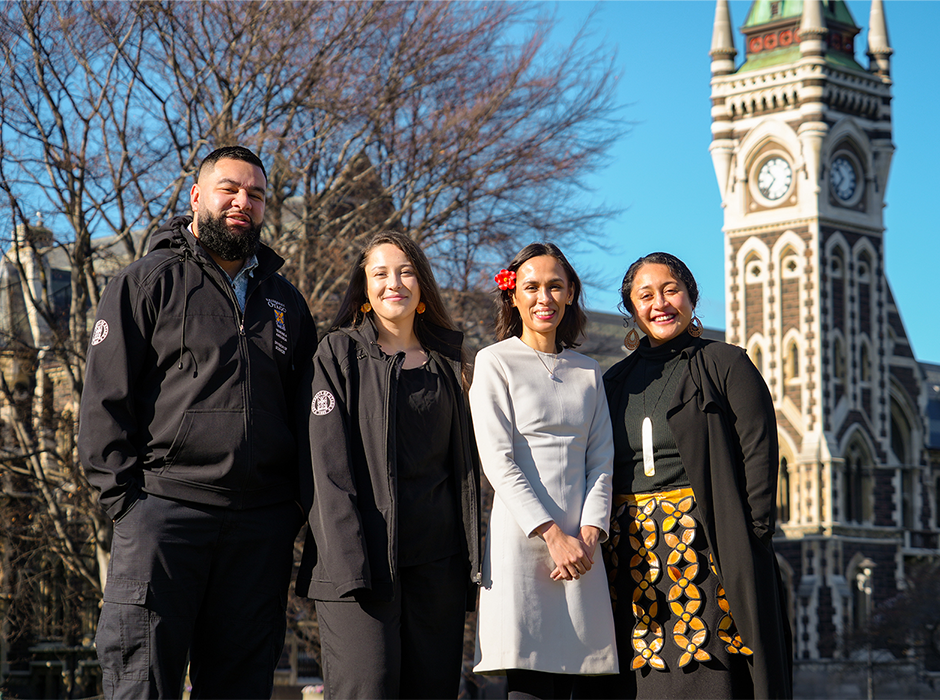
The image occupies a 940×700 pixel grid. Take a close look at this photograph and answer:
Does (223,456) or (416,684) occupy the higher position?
(223,456)

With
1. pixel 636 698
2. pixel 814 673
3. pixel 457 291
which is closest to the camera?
pixel 636 698

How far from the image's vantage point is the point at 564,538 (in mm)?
4438

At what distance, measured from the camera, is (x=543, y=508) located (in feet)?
14.6

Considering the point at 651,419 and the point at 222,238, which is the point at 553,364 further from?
the point at 222,238

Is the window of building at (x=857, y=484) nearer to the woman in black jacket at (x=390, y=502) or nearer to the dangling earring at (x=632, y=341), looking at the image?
the dangling earring at (x=632, y=341)

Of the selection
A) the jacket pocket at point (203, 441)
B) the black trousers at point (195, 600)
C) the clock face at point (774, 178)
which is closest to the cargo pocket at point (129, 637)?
the black trousers at point (195, 600)

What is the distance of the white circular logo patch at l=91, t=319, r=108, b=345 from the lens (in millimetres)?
4324

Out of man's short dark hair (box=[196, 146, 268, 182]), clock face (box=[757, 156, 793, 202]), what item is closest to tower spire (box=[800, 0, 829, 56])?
clock face (box=[757, 156, 793, 202])

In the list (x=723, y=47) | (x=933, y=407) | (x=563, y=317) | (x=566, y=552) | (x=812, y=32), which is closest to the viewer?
(x=566, y=552)

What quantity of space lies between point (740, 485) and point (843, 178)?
4124 centimetres

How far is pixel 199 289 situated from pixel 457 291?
37.3 ft

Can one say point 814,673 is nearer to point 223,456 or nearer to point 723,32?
point 723,32

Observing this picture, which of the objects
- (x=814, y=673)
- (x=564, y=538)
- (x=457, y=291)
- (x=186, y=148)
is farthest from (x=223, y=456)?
(x=814, y=673)

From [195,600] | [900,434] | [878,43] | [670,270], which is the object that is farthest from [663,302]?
[878,43]
